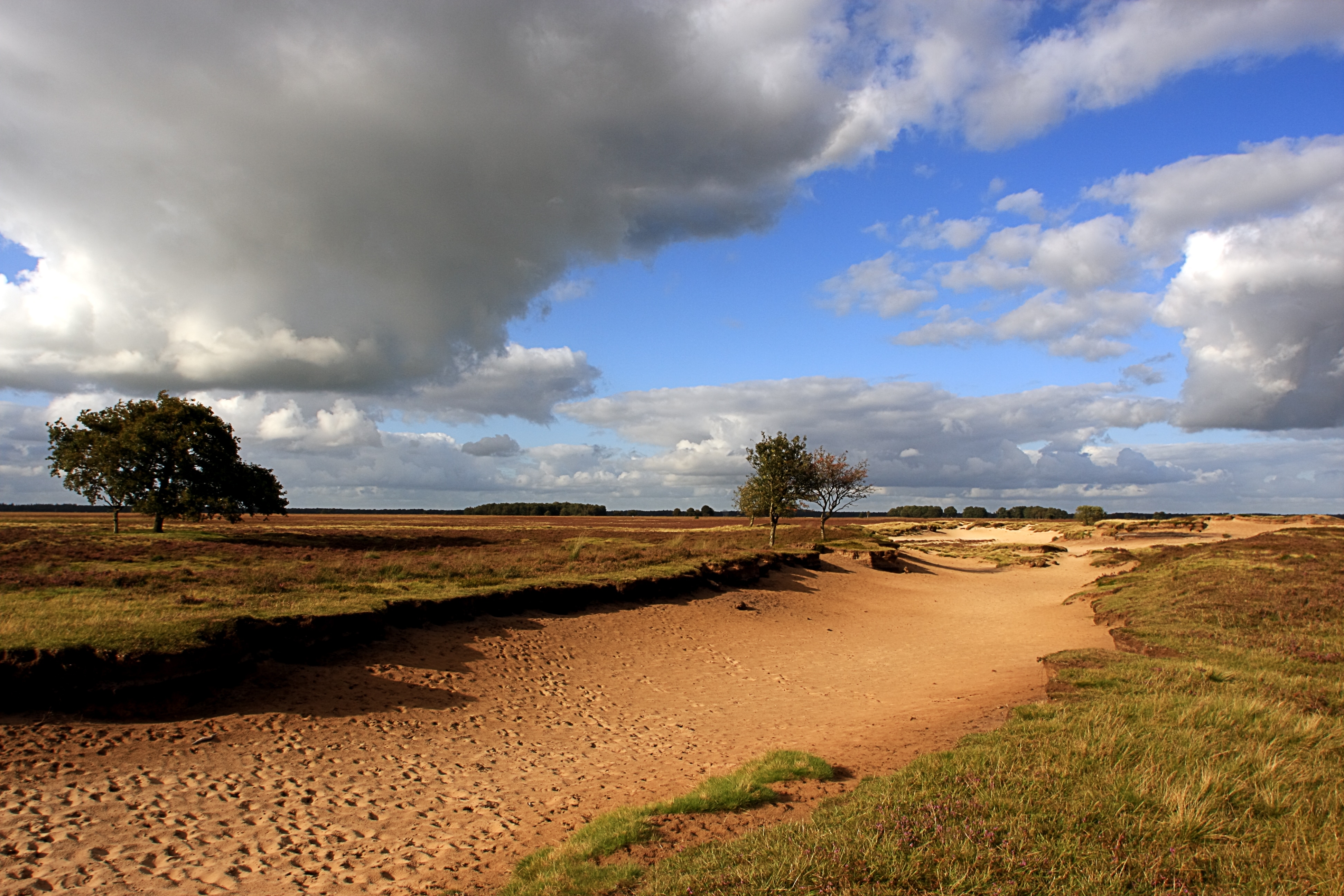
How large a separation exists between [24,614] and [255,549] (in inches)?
1072

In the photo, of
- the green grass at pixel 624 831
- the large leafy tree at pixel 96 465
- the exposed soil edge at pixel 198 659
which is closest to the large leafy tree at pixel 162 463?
the large leafy tree at pixel 96 465

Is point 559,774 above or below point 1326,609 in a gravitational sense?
below

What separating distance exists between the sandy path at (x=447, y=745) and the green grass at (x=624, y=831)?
1.89 ft

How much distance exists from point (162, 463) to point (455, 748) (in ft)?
156

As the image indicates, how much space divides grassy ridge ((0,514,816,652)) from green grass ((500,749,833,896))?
809 centimetres

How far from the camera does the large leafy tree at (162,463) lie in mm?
44062

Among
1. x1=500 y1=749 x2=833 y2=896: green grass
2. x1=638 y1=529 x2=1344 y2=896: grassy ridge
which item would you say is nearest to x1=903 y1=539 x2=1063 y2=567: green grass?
x1=638 y1=529 x2=1344 y2=896: grassy ridge

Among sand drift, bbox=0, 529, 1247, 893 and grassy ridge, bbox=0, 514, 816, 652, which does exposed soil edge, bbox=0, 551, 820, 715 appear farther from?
sand drift, bbox=0, 529, 1247, 893

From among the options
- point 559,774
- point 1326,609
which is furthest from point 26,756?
point 1326,609

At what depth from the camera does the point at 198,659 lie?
10.9 metres

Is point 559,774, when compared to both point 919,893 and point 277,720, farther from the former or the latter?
point 919,893

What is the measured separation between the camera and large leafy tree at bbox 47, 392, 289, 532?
145ft

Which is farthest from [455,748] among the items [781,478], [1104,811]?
[781,478]

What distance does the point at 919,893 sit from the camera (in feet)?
15.9
